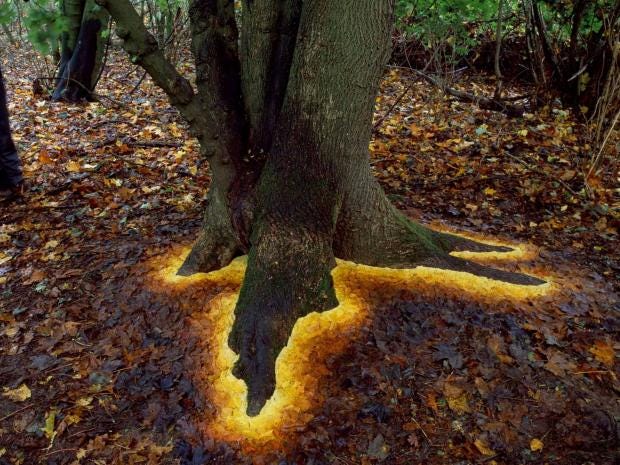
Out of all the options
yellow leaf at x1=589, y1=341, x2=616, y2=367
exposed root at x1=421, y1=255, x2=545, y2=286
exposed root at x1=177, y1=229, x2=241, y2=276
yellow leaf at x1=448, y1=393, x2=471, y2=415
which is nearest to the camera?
yellow leaf at x1=448, y1=393, x2=471, y2=415

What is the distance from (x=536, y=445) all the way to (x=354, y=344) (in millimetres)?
1179

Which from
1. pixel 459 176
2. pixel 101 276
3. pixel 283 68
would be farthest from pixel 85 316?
pixel 459 176

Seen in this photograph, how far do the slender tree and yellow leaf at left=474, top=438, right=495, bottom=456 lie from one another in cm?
121

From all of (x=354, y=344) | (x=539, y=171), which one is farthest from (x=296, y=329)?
(x=539, y=171)

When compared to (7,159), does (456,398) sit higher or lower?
lower

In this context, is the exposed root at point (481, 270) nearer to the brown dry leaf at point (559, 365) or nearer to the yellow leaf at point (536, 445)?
the brown dry leaf at point (559, 365)

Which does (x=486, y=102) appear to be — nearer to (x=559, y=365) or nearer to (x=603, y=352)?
(x=603, y=352)

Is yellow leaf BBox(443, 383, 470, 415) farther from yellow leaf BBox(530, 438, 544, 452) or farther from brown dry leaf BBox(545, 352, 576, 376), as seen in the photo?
brown dry leaf BBox(545, 352, 576, 376)

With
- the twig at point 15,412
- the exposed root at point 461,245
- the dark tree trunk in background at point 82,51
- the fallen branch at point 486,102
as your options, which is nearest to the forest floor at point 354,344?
the twig at point 15,412

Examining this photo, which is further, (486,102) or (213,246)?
(486,102)

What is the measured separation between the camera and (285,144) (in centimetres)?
327

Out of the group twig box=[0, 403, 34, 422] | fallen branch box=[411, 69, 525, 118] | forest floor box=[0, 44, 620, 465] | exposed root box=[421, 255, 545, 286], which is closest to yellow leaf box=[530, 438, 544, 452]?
forest floor box=[0, 44, 620, 465]

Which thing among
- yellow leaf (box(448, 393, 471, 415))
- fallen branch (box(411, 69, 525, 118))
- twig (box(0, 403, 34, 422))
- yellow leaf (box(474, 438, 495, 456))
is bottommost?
twig (box(0, 403, 34, 422))

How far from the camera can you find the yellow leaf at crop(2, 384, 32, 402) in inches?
114
